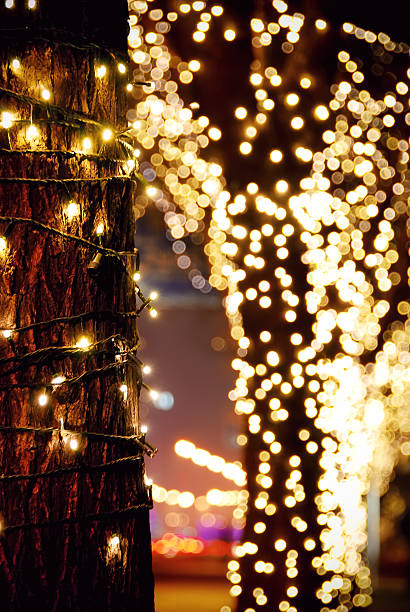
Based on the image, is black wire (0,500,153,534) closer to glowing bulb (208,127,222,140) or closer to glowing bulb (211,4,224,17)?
glowing bulb (208,127,222,140)

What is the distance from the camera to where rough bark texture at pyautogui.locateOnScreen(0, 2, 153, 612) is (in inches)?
64.5

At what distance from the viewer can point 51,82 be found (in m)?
1.79

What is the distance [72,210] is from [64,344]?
0.37 metres

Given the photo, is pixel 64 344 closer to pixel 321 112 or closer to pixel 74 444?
pixel 74 444

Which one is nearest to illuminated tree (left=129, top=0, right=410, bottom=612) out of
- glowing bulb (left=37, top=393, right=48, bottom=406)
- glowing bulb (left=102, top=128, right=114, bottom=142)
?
glowing bulb (left=102, top=128, right=114, bottom=142)

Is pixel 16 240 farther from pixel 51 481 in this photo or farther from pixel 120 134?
pixel 51 481

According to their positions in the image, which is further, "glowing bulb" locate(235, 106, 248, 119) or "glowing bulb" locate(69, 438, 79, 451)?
"glowing bulb" locate(235, 106, 248, 119)

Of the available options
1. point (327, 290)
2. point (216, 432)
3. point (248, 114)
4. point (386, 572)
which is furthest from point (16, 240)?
point (216, 432)

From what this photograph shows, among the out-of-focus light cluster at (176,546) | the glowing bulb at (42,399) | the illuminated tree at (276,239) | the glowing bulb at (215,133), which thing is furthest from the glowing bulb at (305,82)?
the out-of-focus light cluster at (176,546)

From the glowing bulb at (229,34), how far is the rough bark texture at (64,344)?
284cm

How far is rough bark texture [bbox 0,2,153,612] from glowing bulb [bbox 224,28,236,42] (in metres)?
2.84

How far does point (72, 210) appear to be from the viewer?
1.76 meters

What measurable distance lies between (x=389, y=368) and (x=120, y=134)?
8201mm

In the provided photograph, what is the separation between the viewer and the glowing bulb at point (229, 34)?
4.49m
